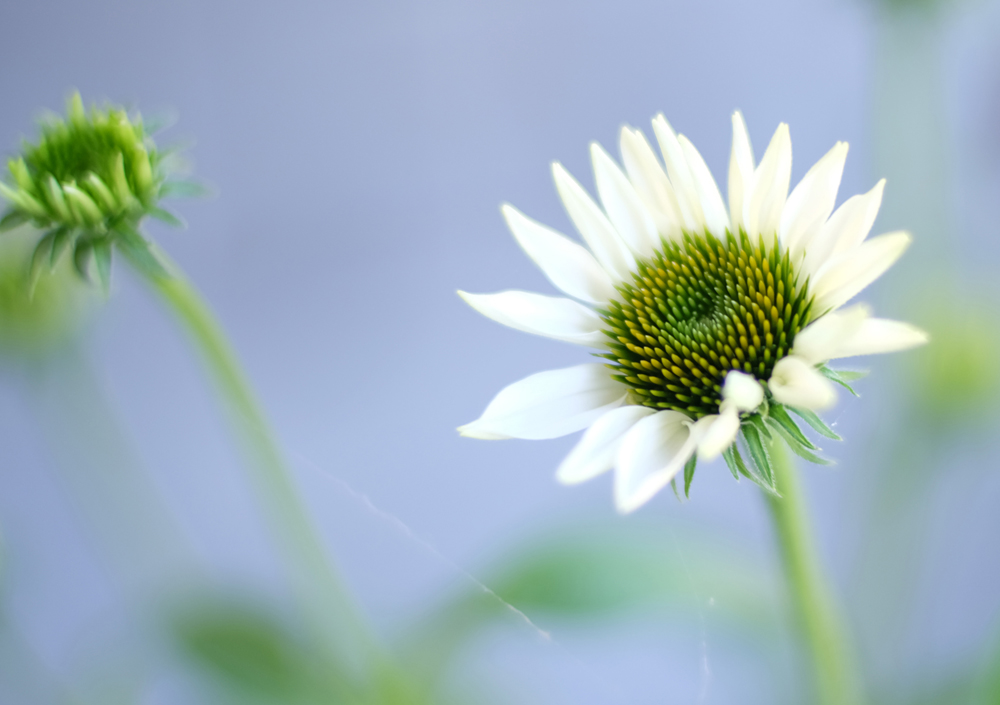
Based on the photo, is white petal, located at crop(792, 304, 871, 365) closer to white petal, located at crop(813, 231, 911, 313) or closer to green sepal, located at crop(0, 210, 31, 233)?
white petal, located at crop(813, 231, 911, 313)

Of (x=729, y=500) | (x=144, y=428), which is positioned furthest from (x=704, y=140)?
(x=144, y=428)

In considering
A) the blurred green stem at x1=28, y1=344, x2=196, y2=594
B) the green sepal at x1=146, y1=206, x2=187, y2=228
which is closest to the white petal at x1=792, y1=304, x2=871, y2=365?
the green sepal at x1=146, y1=206, x2=187, y2=228

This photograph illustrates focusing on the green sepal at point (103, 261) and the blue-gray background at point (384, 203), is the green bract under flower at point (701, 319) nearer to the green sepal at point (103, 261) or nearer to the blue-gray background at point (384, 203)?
the green sepal at point (103, 261)

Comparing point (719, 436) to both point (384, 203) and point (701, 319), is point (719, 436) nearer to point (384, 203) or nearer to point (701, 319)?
point (701, 319)

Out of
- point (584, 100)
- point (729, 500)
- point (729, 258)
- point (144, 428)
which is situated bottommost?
point (729, 500)

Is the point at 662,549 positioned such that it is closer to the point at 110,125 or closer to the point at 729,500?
the point at 729,500

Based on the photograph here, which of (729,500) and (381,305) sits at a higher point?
(381,305)

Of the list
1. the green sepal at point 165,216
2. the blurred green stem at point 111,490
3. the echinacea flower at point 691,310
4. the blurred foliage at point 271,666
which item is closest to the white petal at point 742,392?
the echinacea flower at point 691,310
